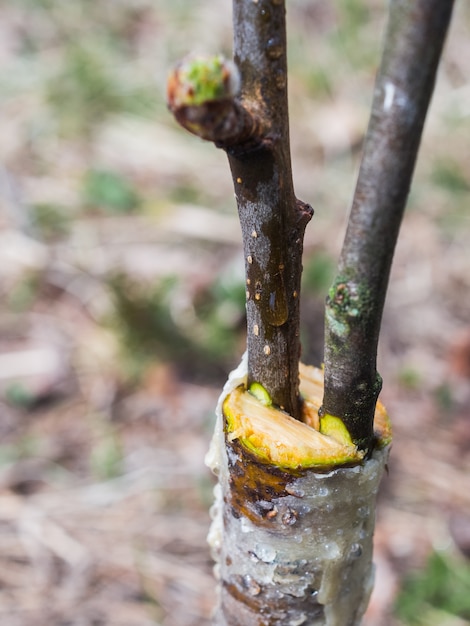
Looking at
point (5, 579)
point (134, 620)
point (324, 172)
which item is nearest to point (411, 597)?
point (134, 620)

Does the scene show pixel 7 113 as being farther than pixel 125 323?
Yes

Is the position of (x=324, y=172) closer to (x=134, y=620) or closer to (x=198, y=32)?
(x=198, y=32)

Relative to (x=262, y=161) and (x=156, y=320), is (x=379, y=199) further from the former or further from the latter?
(x=156, y=320)

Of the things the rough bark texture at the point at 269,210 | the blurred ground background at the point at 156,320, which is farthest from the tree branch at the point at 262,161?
the blurred ground background at the point at 156,320

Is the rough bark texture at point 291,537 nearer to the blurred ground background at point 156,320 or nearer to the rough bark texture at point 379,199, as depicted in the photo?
the rough bark texture at point 379,199

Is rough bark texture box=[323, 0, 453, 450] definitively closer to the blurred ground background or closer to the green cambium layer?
the green cambium layer
